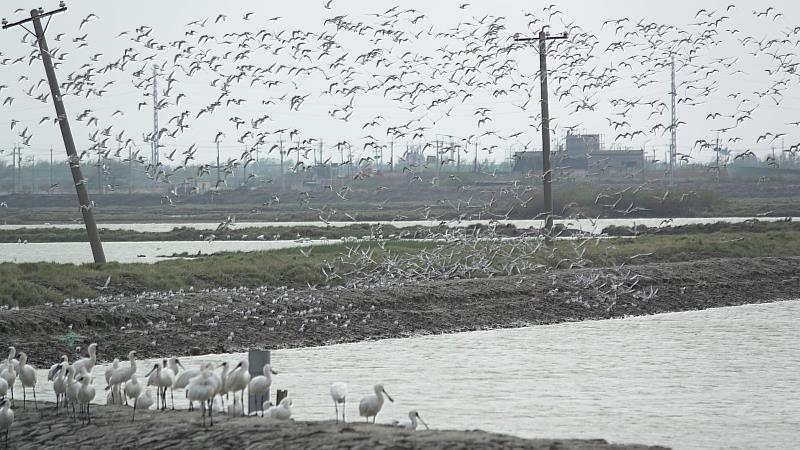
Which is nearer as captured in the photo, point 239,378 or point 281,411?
point 281,411

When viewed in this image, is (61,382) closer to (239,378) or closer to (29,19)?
(239,378)

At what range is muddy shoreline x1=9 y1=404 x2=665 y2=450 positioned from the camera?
12.8 metres

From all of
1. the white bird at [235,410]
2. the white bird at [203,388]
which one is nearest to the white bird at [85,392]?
the white bird at [203,388]

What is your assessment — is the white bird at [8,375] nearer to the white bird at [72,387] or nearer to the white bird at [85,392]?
the white bird at [72,387]

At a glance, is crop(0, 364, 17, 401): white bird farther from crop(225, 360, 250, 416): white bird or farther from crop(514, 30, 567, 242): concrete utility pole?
crop(514, 30, 567, 242): concrete utility pole

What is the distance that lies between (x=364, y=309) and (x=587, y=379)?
8.14 metres

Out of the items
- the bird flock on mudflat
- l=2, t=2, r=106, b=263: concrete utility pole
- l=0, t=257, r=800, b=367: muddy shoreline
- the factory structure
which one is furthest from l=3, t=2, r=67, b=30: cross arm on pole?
the factory structure

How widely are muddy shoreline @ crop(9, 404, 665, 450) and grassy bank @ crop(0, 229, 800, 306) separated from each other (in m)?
11.2

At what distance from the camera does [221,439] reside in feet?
44.0

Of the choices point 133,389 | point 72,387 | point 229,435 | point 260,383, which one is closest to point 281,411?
point 260,383

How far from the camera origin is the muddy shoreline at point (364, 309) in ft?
75.8

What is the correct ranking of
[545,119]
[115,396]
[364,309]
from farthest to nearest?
[545,119] → [364,309] → [115,396]

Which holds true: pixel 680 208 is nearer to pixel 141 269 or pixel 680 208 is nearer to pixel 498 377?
pixel 141 269

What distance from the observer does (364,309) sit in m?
28.2
